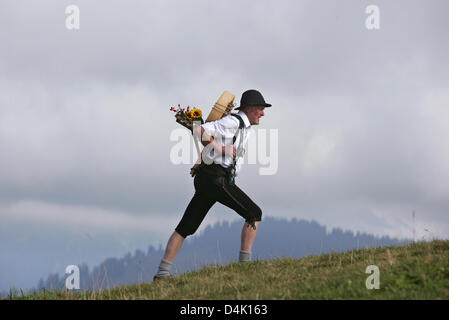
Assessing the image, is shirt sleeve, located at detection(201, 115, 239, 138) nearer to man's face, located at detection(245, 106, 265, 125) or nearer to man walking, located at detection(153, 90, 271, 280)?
man walking, located at detection(153, 90, 271, 280)

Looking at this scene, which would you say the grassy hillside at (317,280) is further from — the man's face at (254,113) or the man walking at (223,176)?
the man's face at (254,113)

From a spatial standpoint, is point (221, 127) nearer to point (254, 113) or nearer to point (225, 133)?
point (225, 133)

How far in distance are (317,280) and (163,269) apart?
328 centimetres

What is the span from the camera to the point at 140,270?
32.8 feet

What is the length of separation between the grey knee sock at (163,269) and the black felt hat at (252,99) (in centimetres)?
324

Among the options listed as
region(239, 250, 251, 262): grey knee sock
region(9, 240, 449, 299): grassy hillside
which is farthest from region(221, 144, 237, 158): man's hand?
region(9, 240, 449, 299): grassy hillside

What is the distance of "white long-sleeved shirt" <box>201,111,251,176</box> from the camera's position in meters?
9.45

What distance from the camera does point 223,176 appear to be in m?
9.70
